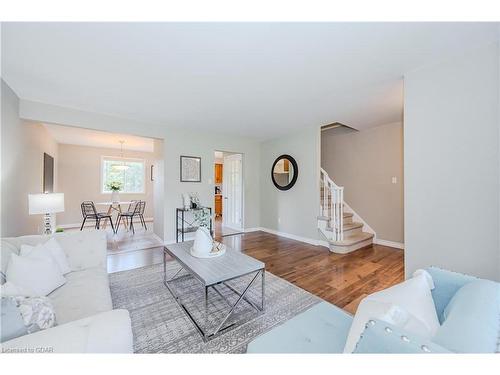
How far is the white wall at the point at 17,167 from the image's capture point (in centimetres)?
225

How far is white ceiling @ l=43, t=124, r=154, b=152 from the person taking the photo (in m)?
4.30

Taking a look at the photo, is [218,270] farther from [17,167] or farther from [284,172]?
[284,172]

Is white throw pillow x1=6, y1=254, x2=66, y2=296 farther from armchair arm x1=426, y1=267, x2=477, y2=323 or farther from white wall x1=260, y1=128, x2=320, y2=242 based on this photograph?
white wall x1=260, y1=128, x2=320, y2=242

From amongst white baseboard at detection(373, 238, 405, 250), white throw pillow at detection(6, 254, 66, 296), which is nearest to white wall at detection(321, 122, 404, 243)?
white baseboard at detection(373, 238, 405, 250)

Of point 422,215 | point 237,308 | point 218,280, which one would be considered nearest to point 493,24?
point 422,215

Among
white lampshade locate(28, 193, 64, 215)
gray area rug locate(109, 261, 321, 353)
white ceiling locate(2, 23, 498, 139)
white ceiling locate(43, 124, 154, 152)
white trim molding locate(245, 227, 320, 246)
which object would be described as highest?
white ceiling locate(43, 124, 154, 152)

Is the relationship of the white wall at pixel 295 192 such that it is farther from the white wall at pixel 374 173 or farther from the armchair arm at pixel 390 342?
the armchair arm at pixel 390 342

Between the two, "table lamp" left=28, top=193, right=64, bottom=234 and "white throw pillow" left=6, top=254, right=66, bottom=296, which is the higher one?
"table lamp" left=28, top=193, right=64, bottom=234

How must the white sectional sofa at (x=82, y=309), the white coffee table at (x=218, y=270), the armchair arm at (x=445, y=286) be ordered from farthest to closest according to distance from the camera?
1. the white coffee table at (x=218, y=270)
2. the armchair arm at (x=445, y=286)
3. the white sectional sofa at (x=82, y=309)

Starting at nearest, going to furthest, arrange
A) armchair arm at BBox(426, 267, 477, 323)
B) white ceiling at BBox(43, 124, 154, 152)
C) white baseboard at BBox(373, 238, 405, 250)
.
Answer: armchair arm at BBox(426, 267, 477, 323) → white baseboard at BBox(373, 238, 405, 250) → white ceiling at BBox(43, 124, 154, 152)

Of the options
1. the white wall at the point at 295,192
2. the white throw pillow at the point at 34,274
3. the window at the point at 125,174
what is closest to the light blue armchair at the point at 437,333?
the white throw pillow at the point at 34,274

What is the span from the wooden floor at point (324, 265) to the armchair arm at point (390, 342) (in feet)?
4.92

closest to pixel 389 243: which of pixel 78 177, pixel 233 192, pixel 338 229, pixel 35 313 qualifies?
pixel 338 229

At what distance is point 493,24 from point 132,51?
2.89 metres
